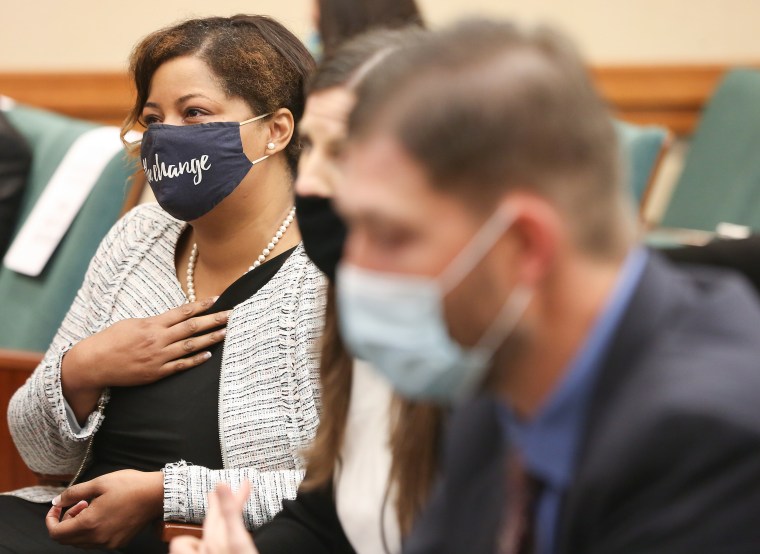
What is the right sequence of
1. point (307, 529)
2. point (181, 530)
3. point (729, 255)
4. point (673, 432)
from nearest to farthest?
point (673, 432) → point (729, 255) → point (307, 529) → point (181, 530)

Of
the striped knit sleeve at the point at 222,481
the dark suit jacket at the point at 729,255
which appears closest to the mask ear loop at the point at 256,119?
the striped knit sleeve at the point at 222,481

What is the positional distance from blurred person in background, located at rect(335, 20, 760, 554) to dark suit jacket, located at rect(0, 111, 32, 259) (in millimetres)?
1995

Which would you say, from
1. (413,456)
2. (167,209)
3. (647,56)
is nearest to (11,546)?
(167,209)

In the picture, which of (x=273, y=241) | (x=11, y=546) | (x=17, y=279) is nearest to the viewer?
(x=11, y=546)

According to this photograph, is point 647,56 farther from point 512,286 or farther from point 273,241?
point 512,286

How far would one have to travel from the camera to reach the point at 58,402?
1.89m

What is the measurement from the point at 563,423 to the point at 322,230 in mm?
581

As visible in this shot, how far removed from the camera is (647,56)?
3707 millimetres

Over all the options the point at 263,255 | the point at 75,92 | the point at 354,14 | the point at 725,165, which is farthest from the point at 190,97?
the point at 75,92

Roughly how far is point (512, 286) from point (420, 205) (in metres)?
Answer: 0.10

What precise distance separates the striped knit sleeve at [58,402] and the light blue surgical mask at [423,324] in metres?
1.09

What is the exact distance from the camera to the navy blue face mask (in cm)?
188

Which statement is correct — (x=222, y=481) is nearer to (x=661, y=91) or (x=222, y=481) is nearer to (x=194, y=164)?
(x=194, y=164)

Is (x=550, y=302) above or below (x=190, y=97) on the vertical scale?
above
